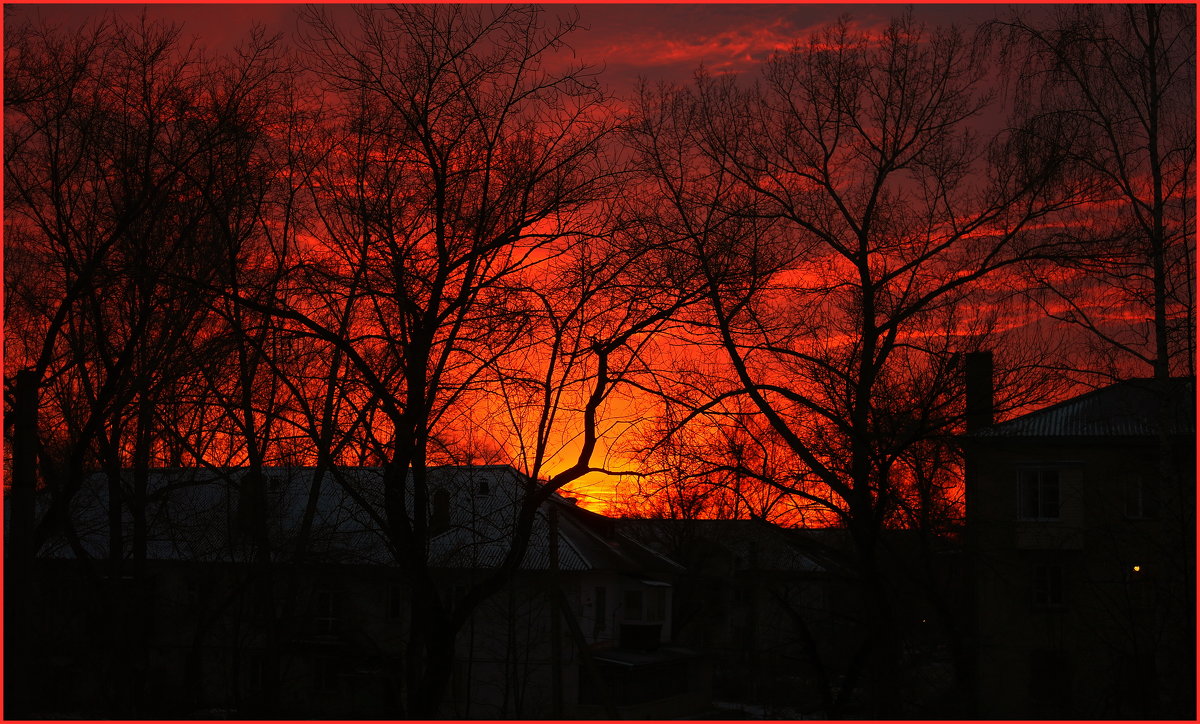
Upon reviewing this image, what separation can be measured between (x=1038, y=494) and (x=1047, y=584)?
2495 millimetres

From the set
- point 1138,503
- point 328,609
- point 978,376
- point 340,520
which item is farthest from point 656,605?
point 340,520

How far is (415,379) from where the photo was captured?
11.7m

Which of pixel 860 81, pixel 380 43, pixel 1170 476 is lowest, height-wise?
pixel 1170 476

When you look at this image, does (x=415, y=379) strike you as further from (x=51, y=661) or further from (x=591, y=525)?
(x=591, y=525)

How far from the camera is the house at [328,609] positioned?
17.4 metres

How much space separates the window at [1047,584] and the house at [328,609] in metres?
12.6

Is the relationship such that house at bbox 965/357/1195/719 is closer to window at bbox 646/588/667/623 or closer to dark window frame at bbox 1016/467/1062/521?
dark window frame at bbox 1016/467/1062/521

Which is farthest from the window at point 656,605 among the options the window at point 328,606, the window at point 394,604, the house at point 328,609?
the window at point 328,606

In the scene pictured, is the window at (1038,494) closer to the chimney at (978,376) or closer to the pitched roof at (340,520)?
the pitched roof at (340,520)

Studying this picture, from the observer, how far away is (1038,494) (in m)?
30.0

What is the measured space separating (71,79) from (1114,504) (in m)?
24.7

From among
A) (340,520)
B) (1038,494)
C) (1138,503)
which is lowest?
(340,520)

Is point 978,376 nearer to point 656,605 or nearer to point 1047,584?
point 1047,584

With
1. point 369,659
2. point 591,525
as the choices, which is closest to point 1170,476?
point 369,659
